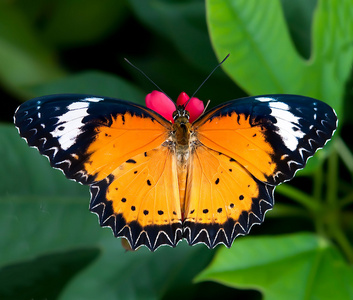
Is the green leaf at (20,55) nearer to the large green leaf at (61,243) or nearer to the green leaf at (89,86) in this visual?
the green leaf at (89,86)

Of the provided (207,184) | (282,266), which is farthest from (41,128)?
(282,266)

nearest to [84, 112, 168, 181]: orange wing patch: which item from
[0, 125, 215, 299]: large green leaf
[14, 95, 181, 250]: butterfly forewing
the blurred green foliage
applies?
[14, 95, 181, 250]: butterfly forewing

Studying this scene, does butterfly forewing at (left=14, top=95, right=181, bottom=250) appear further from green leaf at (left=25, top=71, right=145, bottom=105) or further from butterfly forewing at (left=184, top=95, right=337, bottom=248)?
green leaf at (left=25, top=71, right=145, bottom=105)

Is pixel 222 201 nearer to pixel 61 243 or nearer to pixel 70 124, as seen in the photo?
pixel 70 124

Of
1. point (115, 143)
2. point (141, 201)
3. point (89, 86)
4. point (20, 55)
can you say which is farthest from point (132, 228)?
point (20, 55)

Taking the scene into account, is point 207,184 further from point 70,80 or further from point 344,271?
point 70,80

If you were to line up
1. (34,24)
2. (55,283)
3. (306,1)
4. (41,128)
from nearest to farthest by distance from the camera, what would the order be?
(41,128) < (55,283) < (306,1) < (34,24)

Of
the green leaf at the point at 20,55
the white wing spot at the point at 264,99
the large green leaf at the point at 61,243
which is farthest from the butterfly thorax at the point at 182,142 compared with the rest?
the green leaf at the point at 20,55
